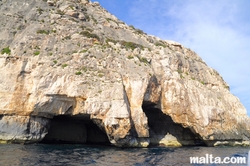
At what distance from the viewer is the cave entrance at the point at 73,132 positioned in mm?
38906

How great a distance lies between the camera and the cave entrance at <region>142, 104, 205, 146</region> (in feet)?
137

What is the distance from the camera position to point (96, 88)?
32906mm

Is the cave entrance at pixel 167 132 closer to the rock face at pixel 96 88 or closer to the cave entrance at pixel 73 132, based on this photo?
the rock face at pixel 96 88

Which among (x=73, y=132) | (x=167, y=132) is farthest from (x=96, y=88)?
(x=167, y=132)

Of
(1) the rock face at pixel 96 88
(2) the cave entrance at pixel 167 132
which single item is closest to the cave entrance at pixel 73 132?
(1) the rock face at pixel 96 88

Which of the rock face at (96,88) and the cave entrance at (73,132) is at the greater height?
the rock face at (96,88)

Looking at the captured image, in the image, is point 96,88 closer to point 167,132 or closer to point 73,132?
point 73,132

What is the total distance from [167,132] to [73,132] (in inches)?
635

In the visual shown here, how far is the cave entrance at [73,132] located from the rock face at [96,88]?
0.52 feet

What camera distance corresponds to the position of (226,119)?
1577 inches

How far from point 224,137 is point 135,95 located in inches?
615

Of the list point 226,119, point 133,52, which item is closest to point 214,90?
point 226,119

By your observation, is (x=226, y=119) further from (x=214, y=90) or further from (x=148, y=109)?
(x=148, y=109)

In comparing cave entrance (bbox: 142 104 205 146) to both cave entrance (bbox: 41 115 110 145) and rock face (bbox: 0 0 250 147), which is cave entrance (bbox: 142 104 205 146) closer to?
rock face (bbox: 0 0 250 147)
